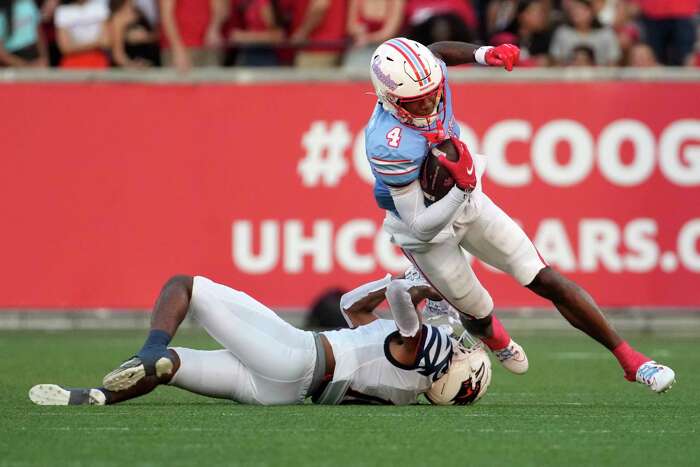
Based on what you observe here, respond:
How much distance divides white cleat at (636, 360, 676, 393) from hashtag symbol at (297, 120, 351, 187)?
17.8 feet

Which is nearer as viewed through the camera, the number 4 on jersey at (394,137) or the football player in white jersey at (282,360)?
the football player in white jersey at (282,360)

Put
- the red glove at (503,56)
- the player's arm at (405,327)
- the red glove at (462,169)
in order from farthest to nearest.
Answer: the red glove at (503,56), the red glove at (462,169), the player's arm at (405,327)

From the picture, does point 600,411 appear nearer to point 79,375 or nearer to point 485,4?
point 79,375

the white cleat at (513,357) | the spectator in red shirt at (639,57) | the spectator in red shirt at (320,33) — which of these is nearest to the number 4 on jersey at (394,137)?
the white cleat at (513,357)

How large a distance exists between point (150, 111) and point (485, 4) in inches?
151

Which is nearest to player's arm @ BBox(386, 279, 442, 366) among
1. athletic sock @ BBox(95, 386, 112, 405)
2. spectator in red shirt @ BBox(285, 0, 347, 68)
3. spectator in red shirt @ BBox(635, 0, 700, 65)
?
athletic sock @ BBox(95, 386, 112, 405)

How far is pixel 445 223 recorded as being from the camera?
7.36m

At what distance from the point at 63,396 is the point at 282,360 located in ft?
3.30

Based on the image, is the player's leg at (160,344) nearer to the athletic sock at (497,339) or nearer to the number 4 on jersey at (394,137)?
the number 4 on jersey at (394,137)

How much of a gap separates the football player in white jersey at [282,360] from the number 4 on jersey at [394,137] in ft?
2.18

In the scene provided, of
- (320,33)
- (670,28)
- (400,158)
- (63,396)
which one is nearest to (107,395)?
(63,396)

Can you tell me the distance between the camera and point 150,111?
12.5m

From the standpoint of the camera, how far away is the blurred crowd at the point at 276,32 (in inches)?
519

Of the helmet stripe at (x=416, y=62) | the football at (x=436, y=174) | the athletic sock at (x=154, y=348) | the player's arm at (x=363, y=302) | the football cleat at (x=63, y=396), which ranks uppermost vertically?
the helmet stripe at (x=416, y=62)
